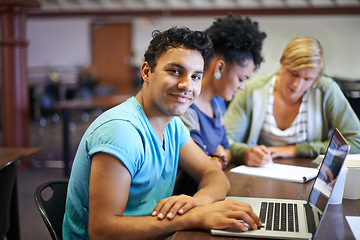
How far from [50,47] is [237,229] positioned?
1275cm

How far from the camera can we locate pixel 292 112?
2404 mm

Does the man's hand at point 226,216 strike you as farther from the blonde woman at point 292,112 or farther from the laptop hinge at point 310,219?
the blonde woman at point 292,112

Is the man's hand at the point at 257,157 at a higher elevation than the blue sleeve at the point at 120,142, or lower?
lower

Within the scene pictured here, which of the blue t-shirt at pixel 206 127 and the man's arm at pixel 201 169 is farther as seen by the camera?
the blue t-shirt at pixel 206 127

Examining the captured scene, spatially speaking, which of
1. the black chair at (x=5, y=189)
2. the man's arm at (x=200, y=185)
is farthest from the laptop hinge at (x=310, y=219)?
the black chair at (x=5, y=189)

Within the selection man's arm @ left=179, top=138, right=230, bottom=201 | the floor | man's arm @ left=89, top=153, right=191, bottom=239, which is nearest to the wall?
the floor

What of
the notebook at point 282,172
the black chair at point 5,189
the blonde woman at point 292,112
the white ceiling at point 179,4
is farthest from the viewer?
the white ceiling at point 179,4

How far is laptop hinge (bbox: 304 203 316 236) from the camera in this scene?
1.18m

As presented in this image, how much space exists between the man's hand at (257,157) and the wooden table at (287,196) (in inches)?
7.4

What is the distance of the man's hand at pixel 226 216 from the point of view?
46.3 inches

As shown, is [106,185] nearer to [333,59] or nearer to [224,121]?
[224,121]

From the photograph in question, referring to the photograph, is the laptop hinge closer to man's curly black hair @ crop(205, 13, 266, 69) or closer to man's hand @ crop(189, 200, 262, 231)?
man's hand @ crop(189, 200, 262, 231)

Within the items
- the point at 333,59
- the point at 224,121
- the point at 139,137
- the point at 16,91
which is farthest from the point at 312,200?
the point at 333,59

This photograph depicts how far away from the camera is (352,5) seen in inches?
433
